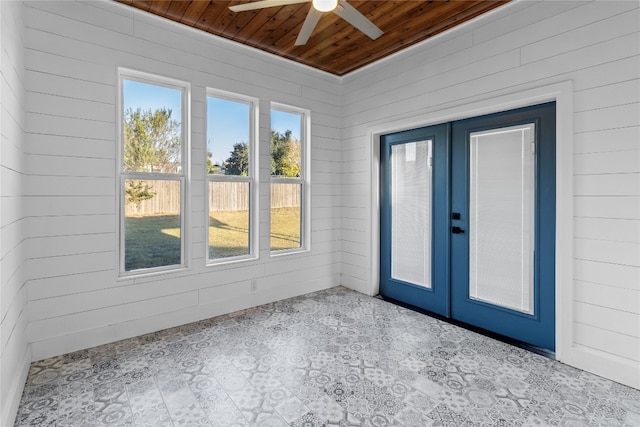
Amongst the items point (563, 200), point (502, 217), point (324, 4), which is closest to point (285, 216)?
point (502, 217)

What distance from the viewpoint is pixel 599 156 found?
2383 mm

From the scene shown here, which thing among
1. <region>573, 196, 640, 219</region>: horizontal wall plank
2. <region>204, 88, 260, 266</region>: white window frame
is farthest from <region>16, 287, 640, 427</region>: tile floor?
<region>573, 196, 640, 219</region>: horizontal wall plank

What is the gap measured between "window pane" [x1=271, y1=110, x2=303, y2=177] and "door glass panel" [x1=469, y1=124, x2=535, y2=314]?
6.84 ft

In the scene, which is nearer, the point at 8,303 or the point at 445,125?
the point at 8,303

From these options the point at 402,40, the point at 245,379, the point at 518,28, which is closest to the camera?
the point at 245,379

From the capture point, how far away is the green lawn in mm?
3098

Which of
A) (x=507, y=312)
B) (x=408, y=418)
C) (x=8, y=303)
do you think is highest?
(x=8, y=303)

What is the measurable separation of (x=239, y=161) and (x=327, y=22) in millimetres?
1699

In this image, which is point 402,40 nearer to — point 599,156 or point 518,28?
point 518,28

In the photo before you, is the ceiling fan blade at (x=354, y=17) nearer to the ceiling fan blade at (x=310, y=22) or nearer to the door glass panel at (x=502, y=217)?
the ceiling fan blade at (x=310, y=22)

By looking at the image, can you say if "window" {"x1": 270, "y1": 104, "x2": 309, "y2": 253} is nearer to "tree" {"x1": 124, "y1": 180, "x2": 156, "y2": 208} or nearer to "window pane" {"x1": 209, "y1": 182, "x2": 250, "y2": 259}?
"window pane" {"x1": 209, "y1": 182, "x2": 250, "y2": 259}

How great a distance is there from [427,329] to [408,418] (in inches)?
53.7

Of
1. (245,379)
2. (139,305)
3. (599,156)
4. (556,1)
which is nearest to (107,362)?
(139,305)

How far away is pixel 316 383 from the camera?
7.49 feet
